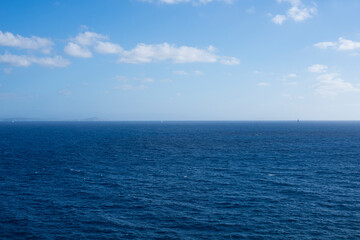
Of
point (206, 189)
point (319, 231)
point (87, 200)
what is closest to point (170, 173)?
point (206, 189)

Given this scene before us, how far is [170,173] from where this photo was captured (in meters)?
75.9

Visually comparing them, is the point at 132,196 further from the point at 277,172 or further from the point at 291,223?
the point at 277,172

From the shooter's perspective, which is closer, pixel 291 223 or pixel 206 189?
pixel 291 223

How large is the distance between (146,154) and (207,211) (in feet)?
210

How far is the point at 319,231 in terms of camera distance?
40219mm

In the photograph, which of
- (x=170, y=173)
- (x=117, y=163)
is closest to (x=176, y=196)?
(x=170, y=173)

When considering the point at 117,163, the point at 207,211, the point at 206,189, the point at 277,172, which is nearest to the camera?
the point at 207,211

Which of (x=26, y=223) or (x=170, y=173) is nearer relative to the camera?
(x=26, y=223)

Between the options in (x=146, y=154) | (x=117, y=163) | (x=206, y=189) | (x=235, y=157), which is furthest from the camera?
(x=146, y=154)

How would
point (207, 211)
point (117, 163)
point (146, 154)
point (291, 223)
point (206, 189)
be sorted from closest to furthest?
point (291, 223) → point (207, 211) → point (206, 189) → point (117, 163) → point (146, 154)

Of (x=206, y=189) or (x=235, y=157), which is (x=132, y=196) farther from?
(x=235, y=157)

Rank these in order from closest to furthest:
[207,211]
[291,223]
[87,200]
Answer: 1. [291,223]
2. [207,211]
3. [87,200]

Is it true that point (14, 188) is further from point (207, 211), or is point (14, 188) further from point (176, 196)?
point (207, 211)

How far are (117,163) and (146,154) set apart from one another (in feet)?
67.4
